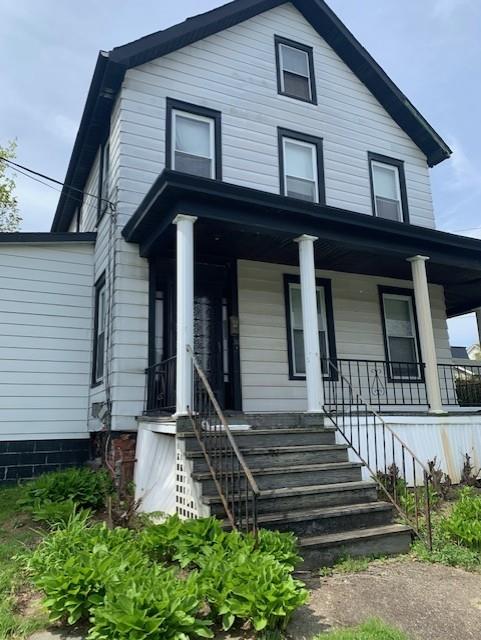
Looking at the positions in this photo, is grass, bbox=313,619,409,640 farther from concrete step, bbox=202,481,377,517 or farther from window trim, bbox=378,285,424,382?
window trim, bbox=378,285,424,382

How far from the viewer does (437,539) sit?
5012 millimetres

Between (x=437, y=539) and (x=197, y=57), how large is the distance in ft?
27.9

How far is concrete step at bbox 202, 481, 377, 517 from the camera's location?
4648mm

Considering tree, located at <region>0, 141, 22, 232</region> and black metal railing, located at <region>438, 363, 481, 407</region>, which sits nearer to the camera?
black metal railing, located at <region>438, 363, 481, 407</region>

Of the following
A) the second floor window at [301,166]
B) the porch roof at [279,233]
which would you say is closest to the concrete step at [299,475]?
the porch roof at [279,233]

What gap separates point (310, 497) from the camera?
4953 mm

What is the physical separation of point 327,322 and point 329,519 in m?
4.80

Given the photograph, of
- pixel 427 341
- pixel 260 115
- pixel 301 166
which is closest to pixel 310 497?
pixel 427 341

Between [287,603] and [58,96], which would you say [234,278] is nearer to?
[287,603]

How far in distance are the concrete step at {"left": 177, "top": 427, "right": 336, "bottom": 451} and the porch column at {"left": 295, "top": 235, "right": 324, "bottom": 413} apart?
50cm

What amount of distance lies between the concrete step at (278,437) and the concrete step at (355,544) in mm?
1367

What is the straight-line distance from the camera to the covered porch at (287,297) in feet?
21.4

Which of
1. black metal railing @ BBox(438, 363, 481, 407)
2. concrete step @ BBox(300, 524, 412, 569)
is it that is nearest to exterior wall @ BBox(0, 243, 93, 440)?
concrete step @ BBox(300, 524, 412, 569)

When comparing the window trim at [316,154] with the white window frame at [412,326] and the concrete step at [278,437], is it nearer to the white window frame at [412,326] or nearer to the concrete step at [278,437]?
the white window frame at [412,326]
